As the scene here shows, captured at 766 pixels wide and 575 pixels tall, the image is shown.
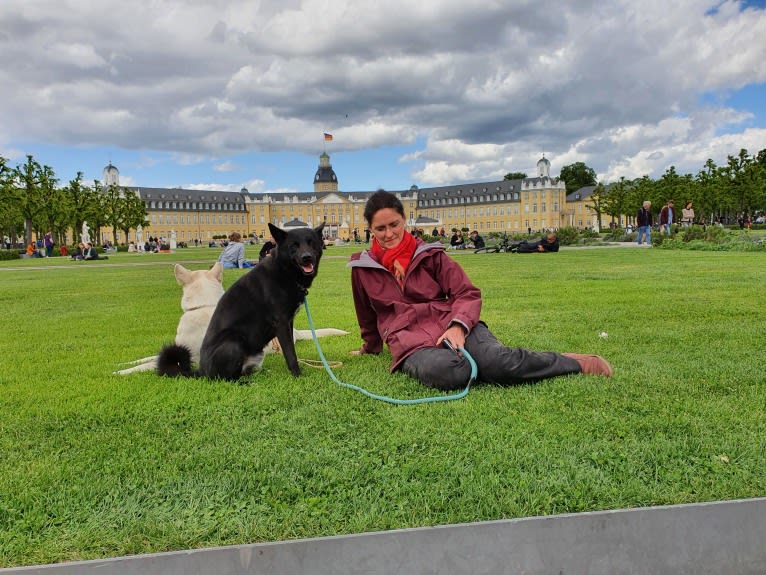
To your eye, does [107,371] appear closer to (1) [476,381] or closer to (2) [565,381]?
(1) [476,381]

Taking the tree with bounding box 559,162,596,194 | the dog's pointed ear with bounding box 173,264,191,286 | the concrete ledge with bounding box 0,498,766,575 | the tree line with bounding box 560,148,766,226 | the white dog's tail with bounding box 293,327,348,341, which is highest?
the tree with bounding box 559,162,596,194

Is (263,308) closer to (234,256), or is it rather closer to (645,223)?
(234,256)

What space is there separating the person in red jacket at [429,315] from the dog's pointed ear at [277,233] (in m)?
0.64

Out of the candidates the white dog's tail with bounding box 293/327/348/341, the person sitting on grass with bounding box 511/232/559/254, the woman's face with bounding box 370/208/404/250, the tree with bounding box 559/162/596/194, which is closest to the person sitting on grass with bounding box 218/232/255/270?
the person sitting on grass with bounding box 511/232/559/254

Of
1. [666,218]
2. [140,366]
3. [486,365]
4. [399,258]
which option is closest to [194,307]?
[140,366]

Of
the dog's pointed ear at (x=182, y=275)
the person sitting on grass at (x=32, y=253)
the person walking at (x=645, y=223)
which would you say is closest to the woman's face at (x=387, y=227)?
the dog's pointed ear at (x=182, y=275)

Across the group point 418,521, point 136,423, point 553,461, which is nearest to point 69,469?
→ point 136,423

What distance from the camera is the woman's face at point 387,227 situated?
4.68 metres

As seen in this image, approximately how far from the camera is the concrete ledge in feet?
6.80

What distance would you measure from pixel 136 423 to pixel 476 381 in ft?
7.69

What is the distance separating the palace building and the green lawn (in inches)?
5051

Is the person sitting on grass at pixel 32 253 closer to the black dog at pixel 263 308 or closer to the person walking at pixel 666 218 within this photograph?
the person walking at pixel 666 218

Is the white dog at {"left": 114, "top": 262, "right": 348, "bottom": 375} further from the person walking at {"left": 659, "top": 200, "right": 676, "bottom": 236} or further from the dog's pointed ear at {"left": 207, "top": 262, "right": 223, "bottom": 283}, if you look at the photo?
the person walking at {"left": 659, "top": 200, "right": 676, "bottom": 236}

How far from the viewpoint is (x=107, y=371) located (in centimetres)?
528
